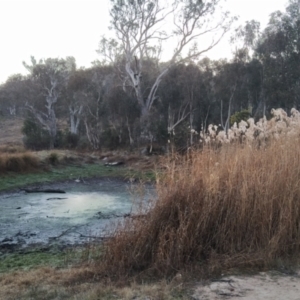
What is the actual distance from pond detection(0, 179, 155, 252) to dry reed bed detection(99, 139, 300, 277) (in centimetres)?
54

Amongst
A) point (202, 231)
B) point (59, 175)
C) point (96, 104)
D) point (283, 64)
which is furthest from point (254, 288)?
point (96, 104)

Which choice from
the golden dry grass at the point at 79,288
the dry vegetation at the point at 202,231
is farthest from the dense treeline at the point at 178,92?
the golden dry grass at the point at 79,288

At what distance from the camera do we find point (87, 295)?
3404mm

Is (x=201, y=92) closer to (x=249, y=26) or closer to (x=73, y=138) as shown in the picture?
(x=249, y=26)

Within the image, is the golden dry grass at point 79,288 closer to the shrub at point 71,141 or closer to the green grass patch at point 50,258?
the green grass patch at point 50,258

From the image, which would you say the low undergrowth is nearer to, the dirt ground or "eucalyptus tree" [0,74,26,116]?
the dirt ground

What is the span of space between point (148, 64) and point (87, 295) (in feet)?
116

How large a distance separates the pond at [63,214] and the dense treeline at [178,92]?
11.2 metres

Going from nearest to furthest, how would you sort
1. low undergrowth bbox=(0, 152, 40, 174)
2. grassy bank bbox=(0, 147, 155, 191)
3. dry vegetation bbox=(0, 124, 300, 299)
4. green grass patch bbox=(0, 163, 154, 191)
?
dry vegetation bbox=(0, 124, 300, 299)
green grass patch bbox=(0, 163, 154, 191)
grassy bank bbox=(0, 147, 155, 191)
low undergrowth bbox=(0, 152, 40, 174)

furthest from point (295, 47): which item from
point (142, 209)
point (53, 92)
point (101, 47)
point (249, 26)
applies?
point (142, 209)

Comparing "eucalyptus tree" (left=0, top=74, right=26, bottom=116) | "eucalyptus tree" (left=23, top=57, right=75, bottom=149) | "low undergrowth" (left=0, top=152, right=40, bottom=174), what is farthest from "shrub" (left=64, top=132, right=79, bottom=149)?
"low undergrowth" (left=0, top=152, right=40, bottom=174)

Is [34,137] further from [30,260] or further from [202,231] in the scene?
[202,231]

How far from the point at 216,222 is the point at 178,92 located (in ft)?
86.4

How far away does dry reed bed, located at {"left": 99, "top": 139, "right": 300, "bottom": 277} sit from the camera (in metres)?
4.07
